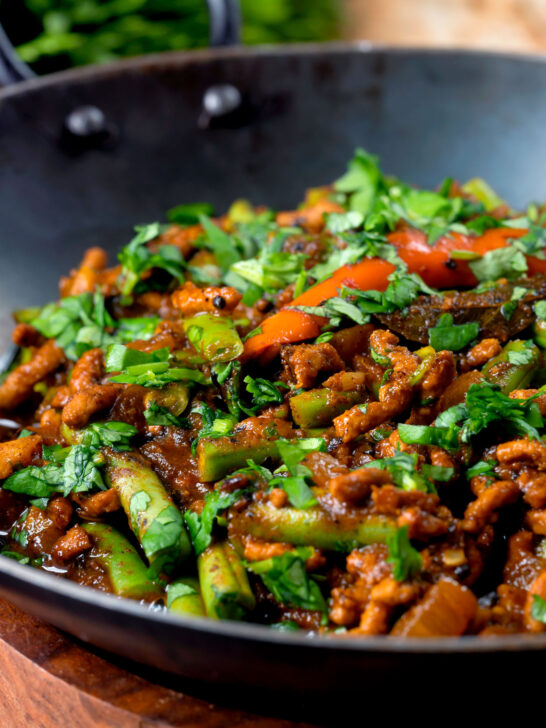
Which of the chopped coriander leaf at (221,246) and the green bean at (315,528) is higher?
the chopped coriander leaf at (221,246)

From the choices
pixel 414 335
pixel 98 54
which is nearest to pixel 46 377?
pixel 414 335

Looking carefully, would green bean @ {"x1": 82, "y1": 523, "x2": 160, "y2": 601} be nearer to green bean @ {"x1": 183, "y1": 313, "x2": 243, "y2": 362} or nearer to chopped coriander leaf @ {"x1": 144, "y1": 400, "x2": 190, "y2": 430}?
chopped coriander leaf @ {"x1": 144, "y1": 400, "x2": 190, "y2": 430}

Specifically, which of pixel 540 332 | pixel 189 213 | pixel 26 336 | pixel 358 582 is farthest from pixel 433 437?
pixel 189 213

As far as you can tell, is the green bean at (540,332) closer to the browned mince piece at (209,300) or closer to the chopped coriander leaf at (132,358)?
the browned mince piece at (209,300)

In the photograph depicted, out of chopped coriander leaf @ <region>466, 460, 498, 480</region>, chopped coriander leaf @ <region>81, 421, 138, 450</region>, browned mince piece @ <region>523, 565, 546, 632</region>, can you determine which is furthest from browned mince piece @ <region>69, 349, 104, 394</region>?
browned mince piece @ <region>523, 565, 546, 632</region>

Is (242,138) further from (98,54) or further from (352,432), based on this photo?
(98,54)

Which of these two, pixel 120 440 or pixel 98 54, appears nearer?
pixel 120 440

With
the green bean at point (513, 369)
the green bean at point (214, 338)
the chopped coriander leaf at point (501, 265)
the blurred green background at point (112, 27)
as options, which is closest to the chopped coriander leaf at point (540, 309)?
the green bean at point (513, 369)
